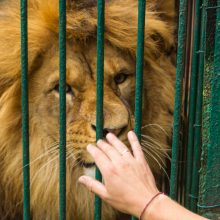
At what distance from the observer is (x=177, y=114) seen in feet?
4.16

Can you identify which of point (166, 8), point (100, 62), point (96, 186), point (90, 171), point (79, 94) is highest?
point (166, 8)

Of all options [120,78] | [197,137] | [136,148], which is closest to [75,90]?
[120,78]

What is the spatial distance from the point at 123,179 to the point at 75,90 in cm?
73

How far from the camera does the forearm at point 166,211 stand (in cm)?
102

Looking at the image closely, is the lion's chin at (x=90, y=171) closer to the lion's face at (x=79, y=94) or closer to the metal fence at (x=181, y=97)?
the lion's face at (x=79, y=94)

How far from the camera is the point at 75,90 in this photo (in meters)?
1.79

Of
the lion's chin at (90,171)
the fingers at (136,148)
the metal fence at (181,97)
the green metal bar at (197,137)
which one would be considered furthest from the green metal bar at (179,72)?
the lion's chin at (90,171)

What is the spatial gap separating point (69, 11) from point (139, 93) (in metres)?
0.61

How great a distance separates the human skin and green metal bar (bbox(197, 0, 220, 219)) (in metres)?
0.19

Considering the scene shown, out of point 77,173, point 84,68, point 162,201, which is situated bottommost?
point 77,173

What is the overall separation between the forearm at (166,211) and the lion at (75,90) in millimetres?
551

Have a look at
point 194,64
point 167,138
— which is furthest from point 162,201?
point 167,138

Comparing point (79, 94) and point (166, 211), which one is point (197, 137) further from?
point (166, 211)

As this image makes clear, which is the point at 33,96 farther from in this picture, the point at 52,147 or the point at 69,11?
the point at 69,11
